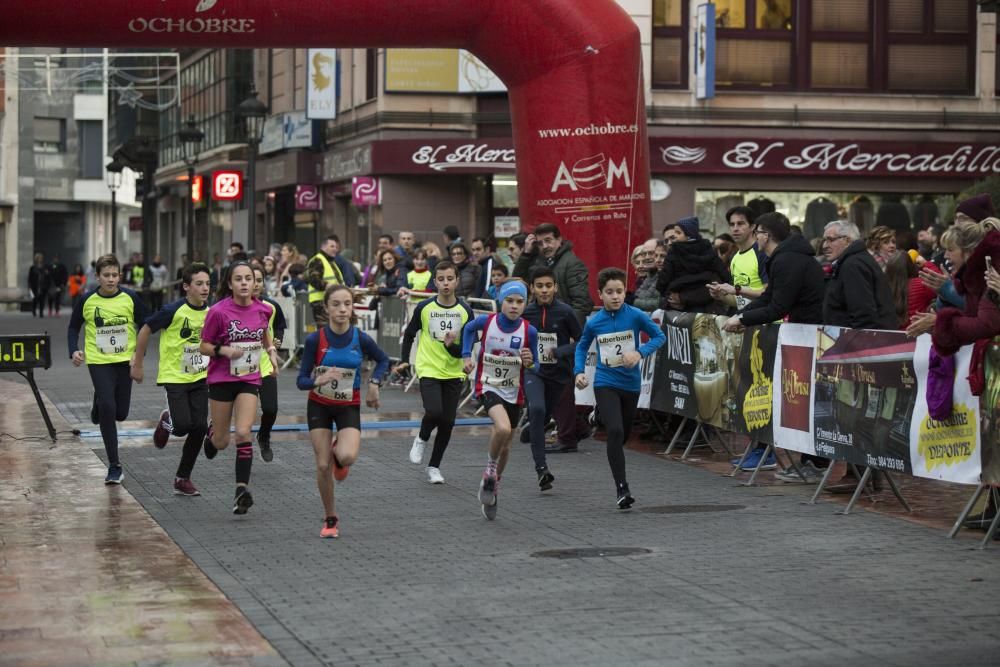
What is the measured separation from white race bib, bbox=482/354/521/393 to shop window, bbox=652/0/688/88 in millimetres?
19824

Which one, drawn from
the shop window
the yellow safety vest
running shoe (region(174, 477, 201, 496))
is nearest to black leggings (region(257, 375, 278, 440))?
running shoe (region(174, 477, 201, 496))

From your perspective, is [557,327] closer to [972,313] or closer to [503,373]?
[503,373]

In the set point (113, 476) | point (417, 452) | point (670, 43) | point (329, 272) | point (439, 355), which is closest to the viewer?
point (113, 476)

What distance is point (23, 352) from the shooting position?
16.3m

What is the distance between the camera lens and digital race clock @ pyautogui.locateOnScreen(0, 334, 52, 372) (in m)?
16.2

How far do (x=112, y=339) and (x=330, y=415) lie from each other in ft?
10.1

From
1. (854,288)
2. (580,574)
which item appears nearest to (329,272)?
(854,288)

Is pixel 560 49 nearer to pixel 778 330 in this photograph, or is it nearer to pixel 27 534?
pixel 778 330

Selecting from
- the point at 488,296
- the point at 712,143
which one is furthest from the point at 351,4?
the point at 712,143

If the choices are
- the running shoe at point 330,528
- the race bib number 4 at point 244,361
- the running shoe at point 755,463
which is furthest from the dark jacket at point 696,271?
the running shoe at point 330,528

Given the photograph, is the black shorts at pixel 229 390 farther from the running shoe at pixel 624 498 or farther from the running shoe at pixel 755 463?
the running shoe at pixel 755 463

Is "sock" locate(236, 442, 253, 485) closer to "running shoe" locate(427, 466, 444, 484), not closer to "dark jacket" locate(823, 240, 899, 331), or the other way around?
"running shoe" locate(427, 466, 444, 484)

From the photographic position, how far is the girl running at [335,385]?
34.8 ft

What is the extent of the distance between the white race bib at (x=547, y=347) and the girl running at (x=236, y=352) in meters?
2.19
